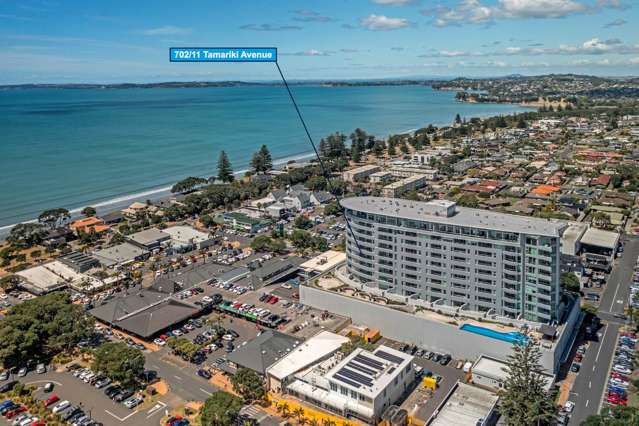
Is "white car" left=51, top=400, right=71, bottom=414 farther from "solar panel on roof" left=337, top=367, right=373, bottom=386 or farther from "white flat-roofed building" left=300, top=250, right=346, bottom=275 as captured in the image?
"white flat-roofed building" left=300, top=250, right=346, bottom=275

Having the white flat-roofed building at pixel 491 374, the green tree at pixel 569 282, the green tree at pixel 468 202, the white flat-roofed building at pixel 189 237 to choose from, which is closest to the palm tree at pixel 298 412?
the white flat-roofed building at pixel 491 374

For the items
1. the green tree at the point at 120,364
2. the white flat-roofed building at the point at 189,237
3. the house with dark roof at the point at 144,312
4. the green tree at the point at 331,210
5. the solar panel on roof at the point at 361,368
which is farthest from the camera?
the green tree at the point at 331,210

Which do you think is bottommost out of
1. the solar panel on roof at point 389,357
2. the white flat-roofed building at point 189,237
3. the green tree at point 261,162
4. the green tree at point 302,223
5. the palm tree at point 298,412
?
the palm tree at point 298,412

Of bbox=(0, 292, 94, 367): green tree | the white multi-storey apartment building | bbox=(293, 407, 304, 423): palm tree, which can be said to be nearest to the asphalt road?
the white multi-storey apartment building

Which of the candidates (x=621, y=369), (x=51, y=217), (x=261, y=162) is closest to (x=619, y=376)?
(x=621, y=369)

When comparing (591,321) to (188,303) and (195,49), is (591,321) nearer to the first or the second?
(188,303)

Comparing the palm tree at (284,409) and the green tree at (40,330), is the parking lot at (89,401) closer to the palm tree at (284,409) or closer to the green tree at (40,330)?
the green tree at (40,330)
